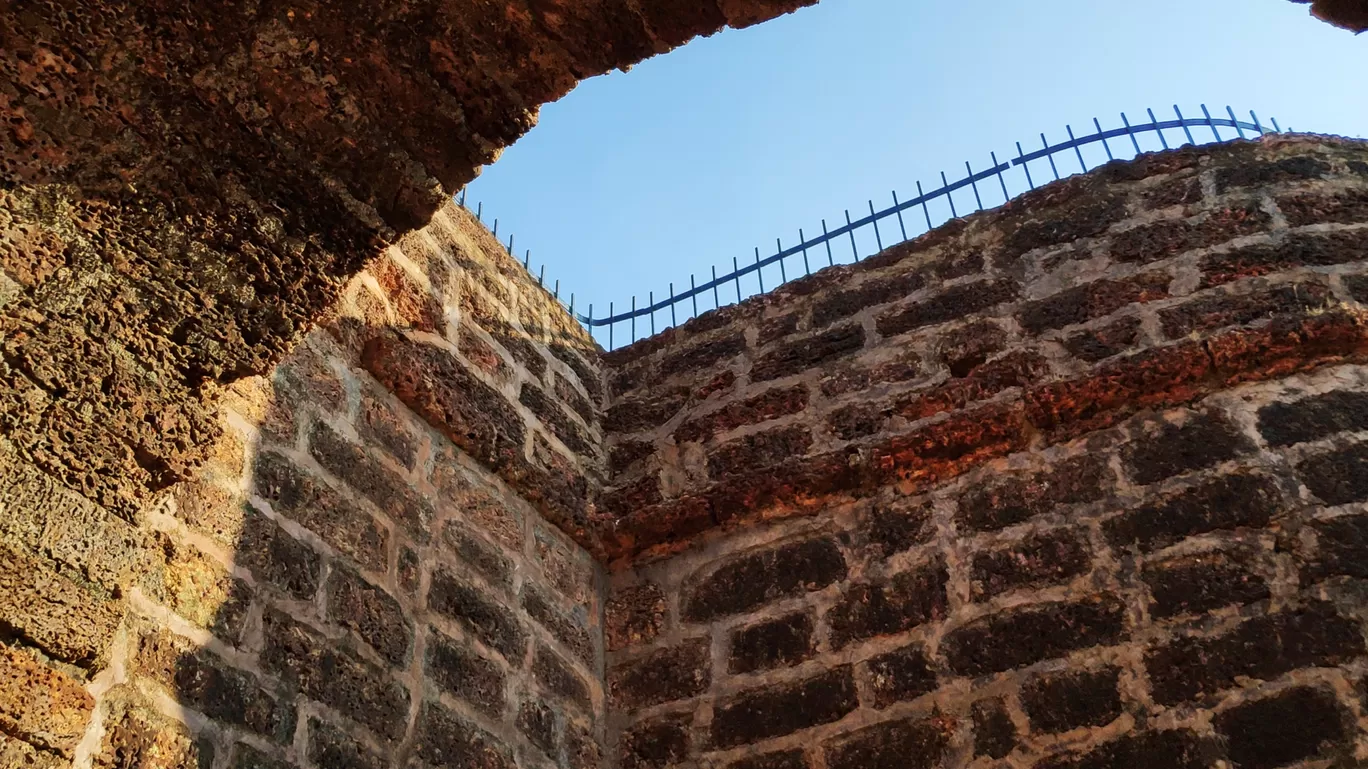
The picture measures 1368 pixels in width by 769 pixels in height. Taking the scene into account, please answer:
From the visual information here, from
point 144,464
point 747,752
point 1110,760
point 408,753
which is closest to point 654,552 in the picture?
point 747,752

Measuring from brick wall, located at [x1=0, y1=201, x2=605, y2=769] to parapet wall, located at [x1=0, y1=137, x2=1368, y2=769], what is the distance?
0.04 feet

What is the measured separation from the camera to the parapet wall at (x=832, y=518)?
2729mm

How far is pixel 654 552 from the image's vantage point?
400 centimetres

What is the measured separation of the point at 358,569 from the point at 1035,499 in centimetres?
202

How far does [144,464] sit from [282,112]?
696 millimetres

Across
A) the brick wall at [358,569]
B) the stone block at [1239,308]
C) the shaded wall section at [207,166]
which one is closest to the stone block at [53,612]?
the brick wall at [358,569]

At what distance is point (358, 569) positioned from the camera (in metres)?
2.91

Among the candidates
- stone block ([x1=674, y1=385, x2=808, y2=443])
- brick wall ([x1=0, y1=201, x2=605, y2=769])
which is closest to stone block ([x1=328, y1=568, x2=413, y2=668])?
brick wall ([x1=0, y1=201, x2=605, y2=769])

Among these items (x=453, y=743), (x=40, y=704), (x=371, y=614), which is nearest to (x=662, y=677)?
(x=453, y=743)

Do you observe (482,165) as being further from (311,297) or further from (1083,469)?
(1083,469)

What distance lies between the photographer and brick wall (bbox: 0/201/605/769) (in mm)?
1824

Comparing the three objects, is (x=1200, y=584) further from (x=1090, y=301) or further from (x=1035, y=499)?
(x=1090, y=301)

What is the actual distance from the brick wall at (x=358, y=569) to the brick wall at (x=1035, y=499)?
→ 1.29ft

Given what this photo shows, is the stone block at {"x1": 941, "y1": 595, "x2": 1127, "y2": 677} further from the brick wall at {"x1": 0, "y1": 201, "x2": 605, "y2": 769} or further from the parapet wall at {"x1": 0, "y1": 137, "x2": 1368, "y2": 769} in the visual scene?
the brick wall at {"x1": 0, "y1": 201, "x2": 605, "y2": 769}
